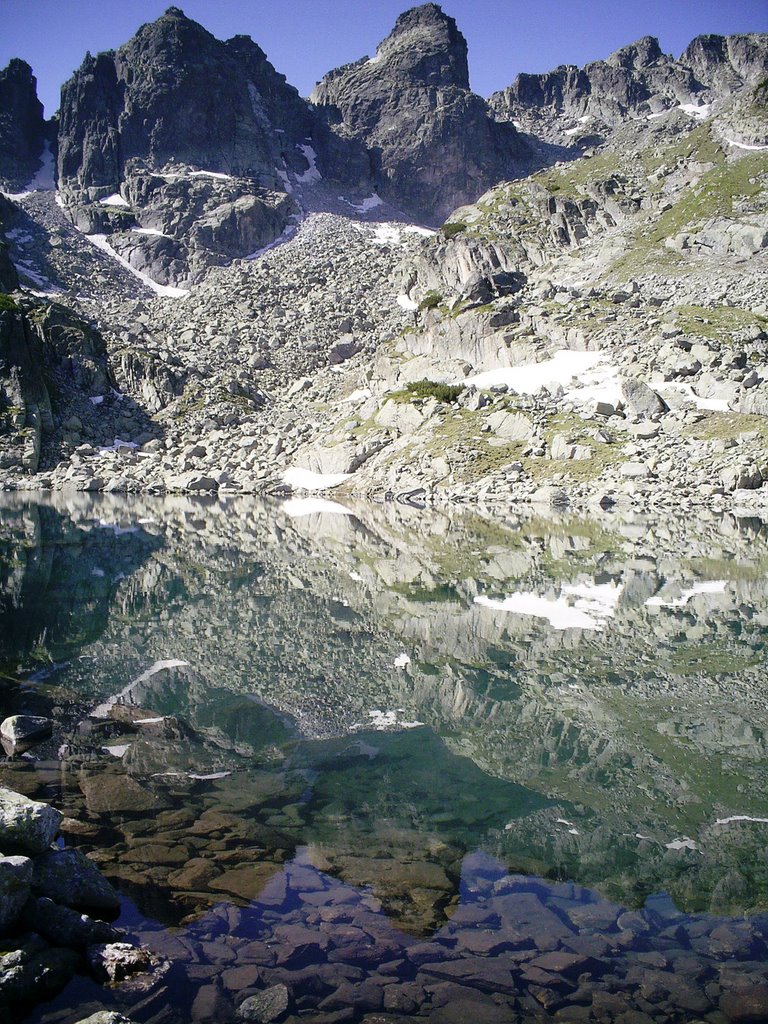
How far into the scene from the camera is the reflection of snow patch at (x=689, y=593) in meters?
19.5

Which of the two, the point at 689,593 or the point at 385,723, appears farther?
the point at 689,593

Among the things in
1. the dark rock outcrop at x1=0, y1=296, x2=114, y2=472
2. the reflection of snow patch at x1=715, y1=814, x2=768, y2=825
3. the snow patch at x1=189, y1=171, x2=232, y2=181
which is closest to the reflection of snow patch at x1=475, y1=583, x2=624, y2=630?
the reflection of snow patch at x1=715, y1=814, x2=768, y2=825

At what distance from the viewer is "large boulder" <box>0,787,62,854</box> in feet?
21.8

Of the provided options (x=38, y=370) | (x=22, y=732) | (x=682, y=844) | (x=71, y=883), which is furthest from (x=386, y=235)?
(x=71, y=883)

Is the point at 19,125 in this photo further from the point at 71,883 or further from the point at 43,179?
the point at 71,883

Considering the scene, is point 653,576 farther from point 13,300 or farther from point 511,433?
point 13,300

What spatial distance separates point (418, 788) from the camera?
9492 mm

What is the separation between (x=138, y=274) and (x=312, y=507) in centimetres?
10601

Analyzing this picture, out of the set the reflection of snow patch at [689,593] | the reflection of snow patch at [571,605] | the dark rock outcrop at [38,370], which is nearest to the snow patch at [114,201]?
the dark rock outcrop at [38,370]

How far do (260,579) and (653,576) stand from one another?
14020 mm

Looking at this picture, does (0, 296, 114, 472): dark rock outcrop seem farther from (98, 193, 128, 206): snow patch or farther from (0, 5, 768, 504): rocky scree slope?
(98, 193, 128, 206): snow patch

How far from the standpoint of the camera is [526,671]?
14.3 metres

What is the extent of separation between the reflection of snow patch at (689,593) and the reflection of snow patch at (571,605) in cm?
109

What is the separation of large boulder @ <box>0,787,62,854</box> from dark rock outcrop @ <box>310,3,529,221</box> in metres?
188
